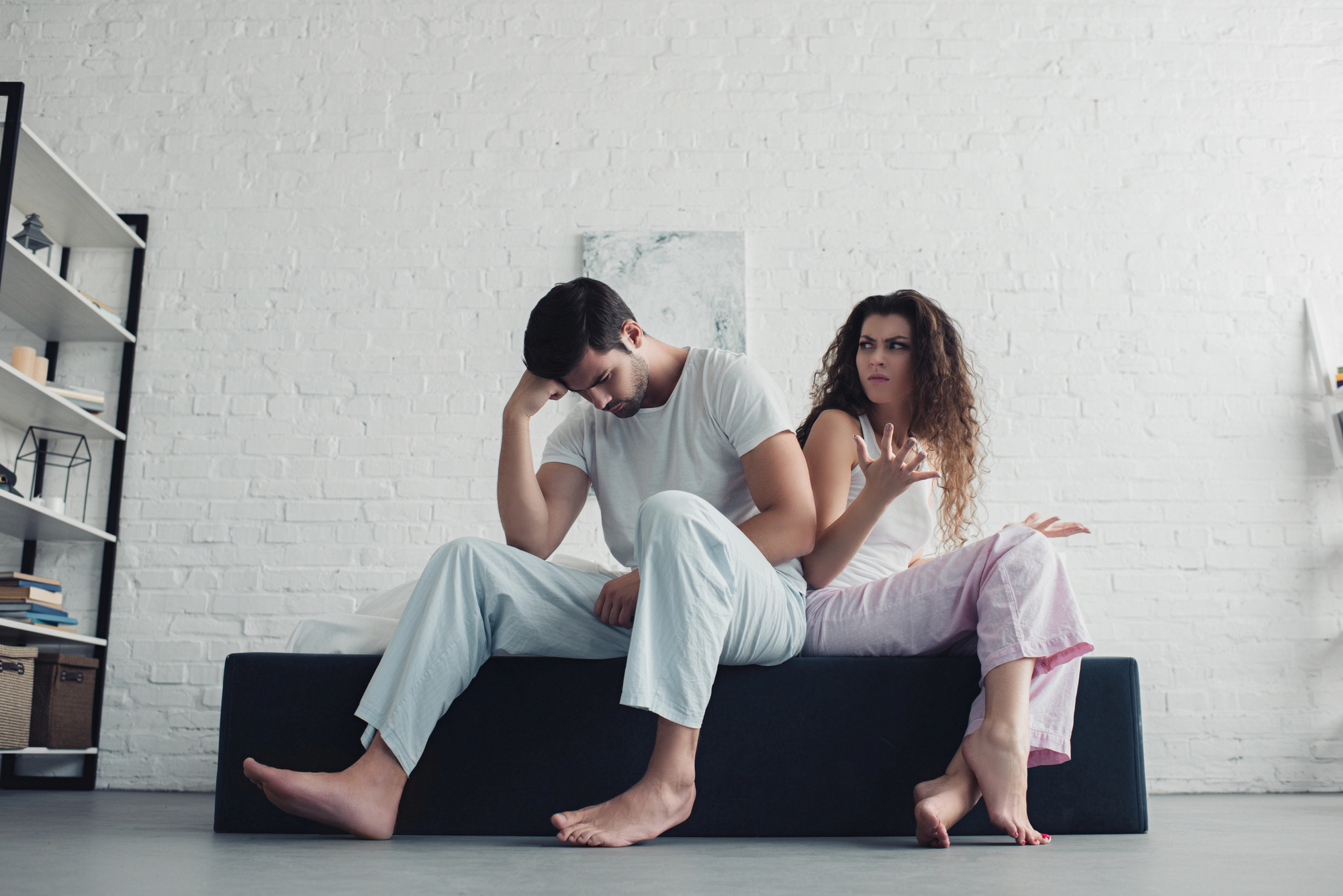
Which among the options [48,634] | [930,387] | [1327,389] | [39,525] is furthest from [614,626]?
[1327,389]

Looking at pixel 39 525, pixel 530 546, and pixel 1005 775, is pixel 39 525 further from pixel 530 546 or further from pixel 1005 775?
pixel 1005 775

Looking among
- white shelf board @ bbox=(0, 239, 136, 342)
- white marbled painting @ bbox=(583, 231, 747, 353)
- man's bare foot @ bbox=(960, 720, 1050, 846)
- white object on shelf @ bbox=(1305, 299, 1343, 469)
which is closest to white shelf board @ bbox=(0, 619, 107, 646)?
white shelf board @ bbox=(0, 239, 136, 342)

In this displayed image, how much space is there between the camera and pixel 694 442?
189 centimetres

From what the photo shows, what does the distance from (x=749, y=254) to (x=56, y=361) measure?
2.35m

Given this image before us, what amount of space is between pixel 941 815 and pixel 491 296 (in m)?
2.48

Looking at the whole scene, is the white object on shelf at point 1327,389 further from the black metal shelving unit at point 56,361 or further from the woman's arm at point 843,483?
the black metal shelving unit at point 56,361

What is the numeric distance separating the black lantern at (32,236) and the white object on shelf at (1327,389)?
163 inches

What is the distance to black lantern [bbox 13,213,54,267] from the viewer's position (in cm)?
318

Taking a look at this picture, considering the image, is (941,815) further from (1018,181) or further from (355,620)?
(1018,181)

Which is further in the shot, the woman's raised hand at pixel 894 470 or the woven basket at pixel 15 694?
the woven basket at pixel 15 694

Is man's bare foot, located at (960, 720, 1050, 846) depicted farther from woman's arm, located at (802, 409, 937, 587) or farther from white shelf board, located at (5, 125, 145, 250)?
white shelf board, located at (5, 125, 145, 250)

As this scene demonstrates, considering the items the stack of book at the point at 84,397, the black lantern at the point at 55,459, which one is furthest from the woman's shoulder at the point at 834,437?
the black lantern at the point at 55,459

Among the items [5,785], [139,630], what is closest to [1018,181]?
[139,630]

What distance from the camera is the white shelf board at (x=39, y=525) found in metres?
2.79
